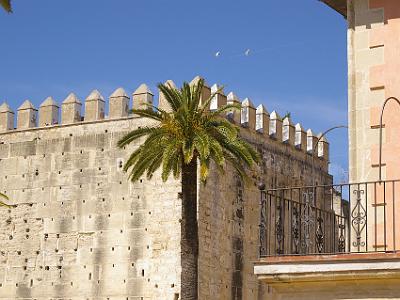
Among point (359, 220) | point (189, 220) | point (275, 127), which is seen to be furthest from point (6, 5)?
point (275, 127)

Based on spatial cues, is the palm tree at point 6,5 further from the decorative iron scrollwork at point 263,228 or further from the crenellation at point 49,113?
the crenellation at point 49,113

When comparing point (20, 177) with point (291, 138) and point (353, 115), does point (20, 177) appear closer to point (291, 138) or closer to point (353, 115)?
point (291, 138)

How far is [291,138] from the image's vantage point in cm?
3372

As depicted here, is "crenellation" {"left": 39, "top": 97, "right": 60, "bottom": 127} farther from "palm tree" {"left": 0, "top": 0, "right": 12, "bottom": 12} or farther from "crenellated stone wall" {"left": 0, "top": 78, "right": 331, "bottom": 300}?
"palm tree" {"left": 0, "top": 0, "right": 12, "bottom": 12}

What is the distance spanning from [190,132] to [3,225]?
9905mm

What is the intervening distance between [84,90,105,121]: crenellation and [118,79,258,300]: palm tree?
598cm

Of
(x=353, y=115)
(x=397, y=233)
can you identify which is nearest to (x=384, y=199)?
(x=397, y=233)

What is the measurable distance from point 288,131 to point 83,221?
7561mm

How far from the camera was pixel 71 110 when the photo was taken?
101 feet

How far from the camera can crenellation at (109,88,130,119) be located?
3005cm

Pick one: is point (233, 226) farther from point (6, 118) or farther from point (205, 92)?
point (6, 118)

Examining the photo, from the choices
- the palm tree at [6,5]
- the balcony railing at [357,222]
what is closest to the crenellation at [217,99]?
the palm tree at [6,5]

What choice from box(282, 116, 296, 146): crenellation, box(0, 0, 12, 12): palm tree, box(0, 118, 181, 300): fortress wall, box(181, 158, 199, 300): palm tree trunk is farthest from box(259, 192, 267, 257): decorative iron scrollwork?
box(282, 116, 296, 146): crenellation

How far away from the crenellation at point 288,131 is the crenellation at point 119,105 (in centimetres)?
578
